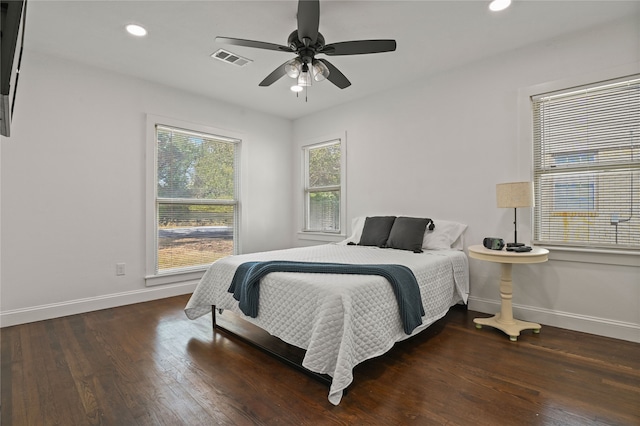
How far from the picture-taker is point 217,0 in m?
2.38

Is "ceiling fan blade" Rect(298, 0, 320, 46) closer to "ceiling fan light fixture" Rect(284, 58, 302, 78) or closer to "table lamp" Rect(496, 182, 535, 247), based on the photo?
"ceiling fan light fixture" Rect(284, 58, 302, 78)

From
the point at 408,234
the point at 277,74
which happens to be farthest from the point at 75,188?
the point at 408,234

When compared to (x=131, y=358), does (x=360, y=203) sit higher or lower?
A: higher

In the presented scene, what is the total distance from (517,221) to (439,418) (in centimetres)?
218

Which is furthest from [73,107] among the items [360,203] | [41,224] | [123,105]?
[360,203]

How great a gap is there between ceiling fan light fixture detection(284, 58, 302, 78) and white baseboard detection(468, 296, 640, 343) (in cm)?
289

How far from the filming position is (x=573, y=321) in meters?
2.81

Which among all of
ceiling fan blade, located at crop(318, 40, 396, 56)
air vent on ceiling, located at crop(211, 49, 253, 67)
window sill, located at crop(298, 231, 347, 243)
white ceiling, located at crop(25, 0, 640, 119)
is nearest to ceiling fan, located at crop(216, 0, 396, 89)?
ceiling fan blade, located at crop(318, 40, 396, 56)

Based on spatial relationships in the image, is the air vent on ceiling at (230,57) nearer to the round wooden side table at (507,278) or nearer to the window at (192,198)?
the window at (192,198)

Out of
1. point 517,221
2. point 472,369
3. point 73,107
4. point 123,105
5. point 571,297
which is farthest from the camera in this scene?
point 123,105

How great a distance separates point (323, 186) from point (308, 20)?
3.10 meters

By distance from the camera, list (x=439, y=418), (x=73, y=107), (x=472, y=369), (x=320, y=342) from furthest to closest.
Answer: (x=73, y=107), (x=472, y=369), (x=320, y=342), (x=439, y=418)

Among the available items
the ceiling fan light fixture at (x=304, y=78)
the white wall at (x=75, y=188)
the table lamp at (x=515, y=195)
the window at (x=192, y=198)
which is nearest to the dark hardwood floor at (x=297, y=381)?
the white wall at (x=75, y=188)

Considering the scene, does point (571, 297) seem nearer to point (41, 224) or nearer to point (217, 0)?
point (217, 0)
